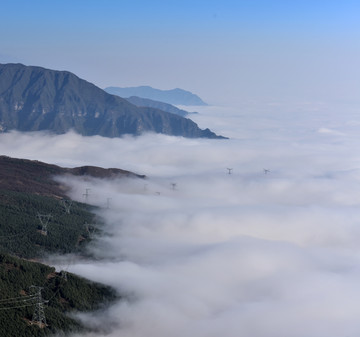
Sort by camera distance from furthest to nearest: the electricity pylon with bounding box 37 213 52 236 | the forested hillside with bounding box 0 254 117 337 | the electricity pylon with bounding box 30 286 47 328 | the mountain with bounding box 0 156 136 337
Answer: the electricity pylon with bounding box 37 213 52 236 → the mountain with bounding box 0 156 136 337 → the electricity pylon with bounding box 30 286 47 328 → the forested hillside with bounding box 0 254 117 337

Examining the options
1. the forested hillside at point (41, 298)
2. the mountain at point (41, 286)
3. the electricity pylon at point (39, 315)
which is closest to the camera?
the forested hillside at point (41, 298)

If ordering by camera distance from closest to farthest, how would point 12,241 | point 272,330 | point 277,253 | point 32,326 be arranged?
point 32,326, point 272,330, point 12,241, point 277,253

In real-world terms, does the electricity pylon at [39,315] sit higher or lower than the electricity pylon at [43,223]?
A: lower

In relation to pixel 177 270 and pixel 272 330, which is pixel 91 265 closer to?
pixel 177 270

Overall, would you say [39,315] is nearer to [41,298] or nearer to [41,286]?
[41,298]

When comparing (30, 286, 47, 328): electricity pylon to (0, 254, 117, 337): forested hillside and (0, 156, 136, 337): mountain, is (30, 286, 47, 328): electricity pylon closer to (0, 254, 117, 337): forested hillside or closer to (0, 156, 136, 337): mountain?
(0, 254, 117, 337): forested hillside

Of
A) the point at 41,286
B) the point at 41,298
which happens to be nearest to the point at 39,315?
the point at 41,298

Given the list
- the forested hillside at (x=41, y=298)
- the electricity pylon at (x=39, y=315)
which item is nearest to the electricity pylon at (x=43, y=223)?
the forested hillside at (x=41, y=298)

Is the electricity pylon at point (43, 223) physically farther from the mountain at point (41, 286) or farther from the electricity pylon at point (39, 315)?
the electricity pylon at point (39, 315)

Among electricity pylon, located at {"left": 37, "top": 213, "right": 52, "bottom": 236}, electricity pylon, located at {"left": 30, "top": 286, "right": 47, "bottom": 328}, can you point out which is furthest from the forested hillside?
electricity pylon, located at {"left": 37, "top": 213, "right": 52, "bottom": 236}

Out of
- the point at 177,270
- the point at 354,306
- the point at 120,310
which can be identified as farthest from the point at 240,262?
the point at 120,310

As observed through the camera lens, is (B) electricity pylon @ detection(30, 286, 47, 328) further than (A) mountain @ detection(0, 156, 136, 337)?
No
